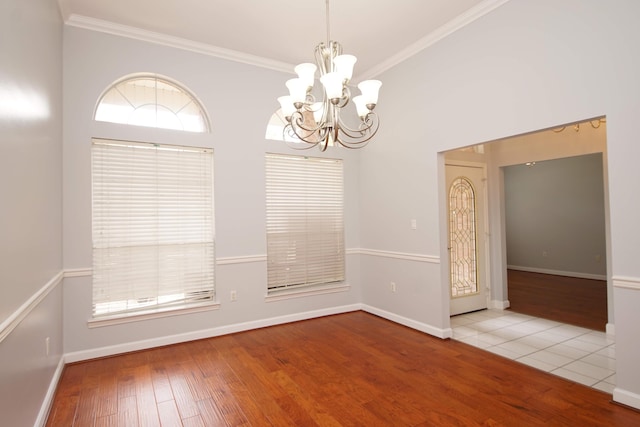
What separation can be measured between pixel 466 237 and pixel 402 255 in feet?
3.59

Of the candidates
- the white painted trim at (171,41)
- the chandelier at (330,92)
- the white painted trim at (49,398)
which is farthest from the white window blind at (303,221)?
the white painted trim at (49,398)

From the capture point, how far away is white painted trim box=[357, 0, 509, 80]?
10.2 ft

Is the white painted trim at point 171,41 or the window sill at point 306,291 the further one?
the window sill at point 306,291

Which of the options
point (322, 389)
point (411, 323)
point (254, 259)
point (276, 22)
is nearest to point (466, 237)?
point (411, 323)

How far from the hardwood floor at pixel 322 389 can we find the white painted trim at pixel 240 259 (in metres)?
0.88

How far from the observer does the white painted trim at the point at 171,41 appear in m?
3.22

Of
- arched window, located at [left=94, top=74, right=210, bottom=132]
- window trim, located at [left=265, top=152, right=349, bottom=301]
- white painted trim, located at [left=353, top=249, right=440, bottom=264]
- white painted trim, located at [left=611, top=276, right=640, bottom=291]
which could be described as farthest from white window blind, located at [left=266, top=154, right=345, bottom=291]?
white painted trim, located at [left=611, top=276, right=640, bottom=291]

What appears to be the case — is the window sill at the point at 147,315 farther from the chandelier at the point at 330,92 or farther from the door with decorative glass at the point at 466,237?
the door with decorative glass at the point at 466,237

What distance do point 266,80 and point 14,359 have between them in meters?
3.60

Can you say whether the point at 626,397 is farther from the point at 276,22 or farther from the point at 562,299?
the point at 276,22

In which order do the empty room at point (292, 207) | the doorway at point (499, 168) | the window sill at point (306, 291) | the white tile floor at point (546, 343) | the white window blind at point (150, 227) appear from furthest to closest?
the doorway at point (499, 168) < the window sill at point (306, 291) < the white window blind at point (150, 227) < the white tile floor at point (546, 343) < the empty room at point (292, 207)

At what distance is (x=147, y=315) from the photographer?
345 cm

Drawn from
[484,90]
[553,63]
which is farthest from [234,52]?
[553,63]

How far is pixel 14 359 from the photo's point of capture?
1651mm
